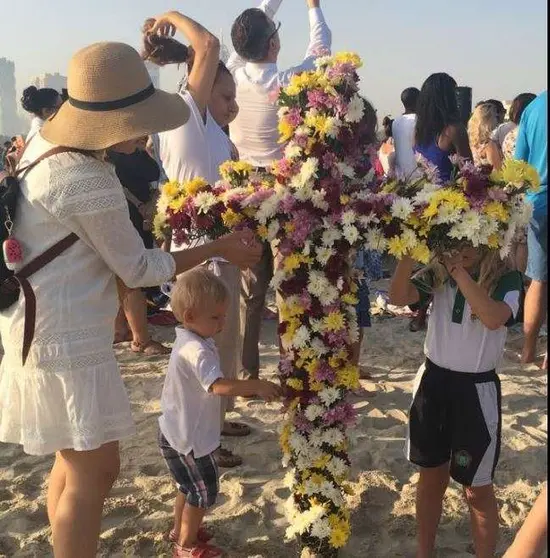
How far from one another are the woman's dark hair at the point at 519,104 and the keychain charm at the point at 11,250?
6480 mm

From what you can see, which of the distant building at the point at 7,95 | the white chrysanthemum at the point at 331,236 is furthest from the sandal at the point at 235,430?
the distant building at the point at 7,95

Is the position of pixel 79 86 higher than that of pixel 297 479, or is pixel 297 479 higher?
pixel 79 86

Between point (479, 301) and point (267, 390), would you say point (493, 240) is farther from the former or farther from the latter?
point (267, 390)

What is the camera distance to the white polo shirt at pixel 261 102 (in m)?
3.96

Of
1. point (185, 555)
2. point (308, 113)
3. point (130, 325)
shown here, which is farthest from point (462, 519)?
point (130, 325)

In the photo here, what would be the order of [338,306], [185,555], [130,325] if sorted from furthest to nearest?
[130,325], [185,555], [338,306]

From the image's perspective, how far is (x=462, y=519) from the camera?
3.24 m

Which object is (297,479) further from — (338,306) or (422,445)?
(338,306)

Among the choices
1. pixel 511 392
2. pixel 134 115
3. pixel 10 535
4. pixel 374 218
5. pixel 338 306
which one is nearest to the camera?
pixel 134 115

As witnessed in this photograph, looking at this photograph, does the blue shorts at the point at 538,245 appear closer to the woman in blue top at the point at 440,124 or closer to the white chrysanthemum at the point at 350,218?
the woman in blue top at the point at 440,124

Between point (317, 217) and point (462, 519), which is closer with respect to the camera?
point (317, 217)

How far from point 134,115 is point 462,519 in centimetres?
247

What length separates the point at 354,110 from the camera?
240 centimetres

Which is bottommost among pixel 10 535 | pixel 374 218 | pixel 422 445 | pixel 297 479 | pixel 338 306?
pixel 10 535
